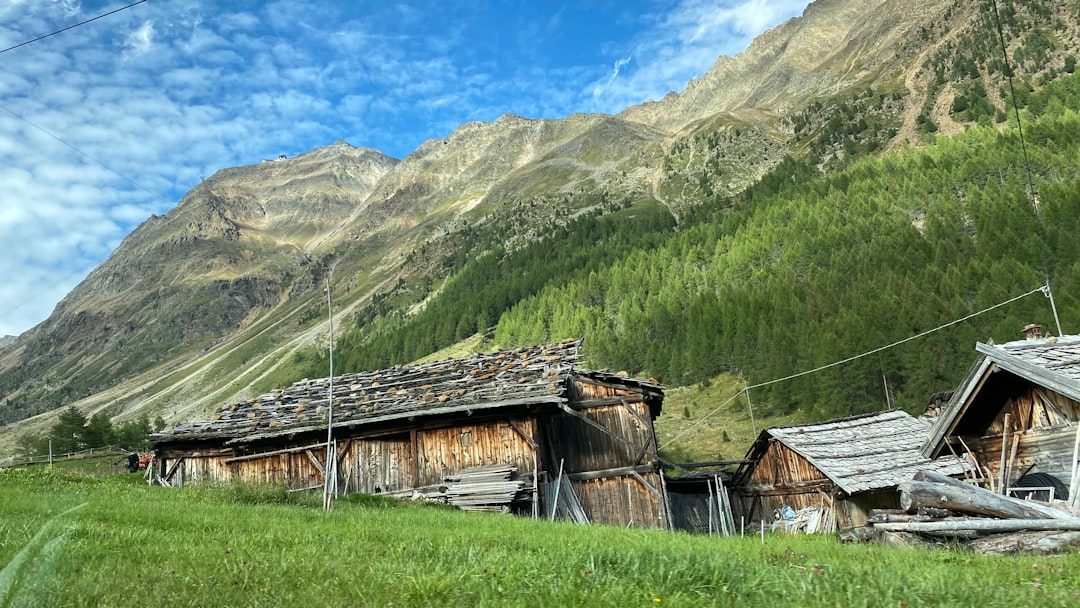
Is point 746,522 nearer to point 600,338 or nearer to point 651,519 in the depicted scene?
point 651,519

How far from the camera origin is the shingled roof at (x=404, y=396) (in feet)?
74.9

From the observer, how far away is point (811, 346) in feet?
241

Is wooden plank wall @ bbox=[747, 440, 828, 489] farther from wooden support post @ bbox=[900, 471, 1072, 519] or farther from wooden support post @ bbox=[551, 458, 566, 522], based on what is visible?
wooden support post @ bbox=[900, 471, 1072, 519]

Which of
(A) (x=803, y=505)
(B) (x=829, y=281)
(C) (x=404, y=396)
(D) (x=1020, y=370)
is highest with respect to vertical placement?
(B) (x=829, y=281)

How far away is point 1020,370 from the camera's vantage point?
13.0m

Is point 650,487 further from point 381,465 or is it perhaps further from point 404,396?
point 381,465

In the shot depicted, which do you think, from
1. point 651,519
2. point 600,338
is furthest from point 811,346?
point 651,519

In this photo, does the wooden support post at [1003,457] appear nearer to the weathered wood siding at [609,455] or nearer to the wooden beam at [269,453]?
the weathered wood siding at [609,455]

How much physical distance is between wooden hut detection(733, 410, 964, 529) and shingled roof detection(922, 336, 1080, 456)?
10.3 m

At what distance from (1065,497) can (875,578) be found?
35.4 ft

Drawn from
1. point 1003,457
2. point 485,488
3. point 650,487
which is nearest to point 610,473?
point 650,487

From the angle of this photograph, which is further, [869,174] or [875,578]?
[869,174]

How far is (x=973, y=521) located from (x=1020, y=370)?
4.87 meters

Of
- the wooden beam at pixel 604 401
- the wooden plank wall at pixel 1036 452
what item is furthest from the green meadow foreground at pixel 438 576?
the wooden beam at pixel 604 401
